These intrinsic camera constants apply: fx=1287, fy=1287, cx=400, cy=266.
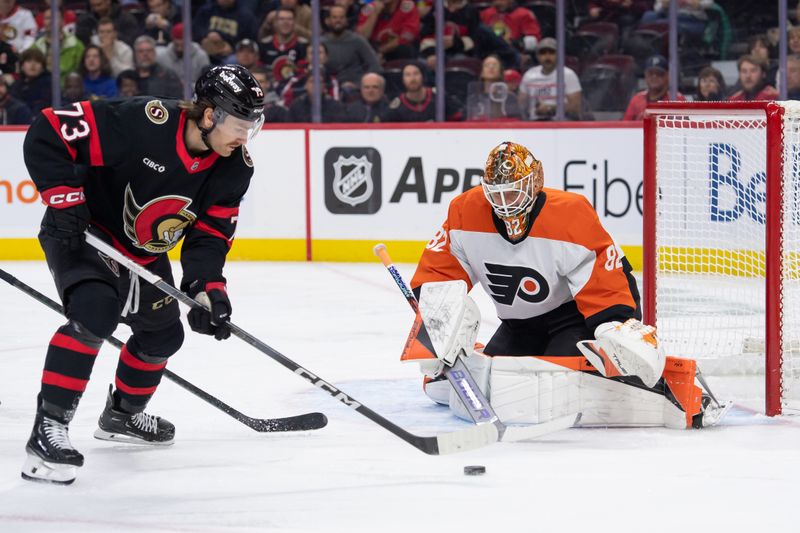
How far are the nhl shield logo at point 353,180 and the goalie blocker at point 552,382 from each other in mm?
3923

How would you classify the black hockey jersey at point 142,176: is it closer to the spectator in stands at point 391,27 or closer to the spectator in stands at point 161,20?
the spectator in stands at point 391,27

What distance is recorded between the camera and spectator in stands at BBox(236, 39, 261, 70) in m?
7.55

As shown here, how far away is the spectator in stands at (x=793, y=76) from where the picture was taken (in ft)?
21.8

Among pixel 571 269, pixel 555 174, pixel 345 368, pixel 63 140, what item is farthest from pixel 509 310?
pixel 555 174

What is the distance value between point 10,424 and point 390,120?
13.7 feet

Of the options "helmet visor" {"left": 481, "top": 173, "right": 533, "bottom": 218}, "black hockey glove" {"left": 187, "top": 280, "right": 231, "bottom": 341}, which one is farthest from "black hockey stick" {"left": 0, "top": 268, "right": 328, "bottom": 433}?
"helmet visor" {"left": 481, "top": 173, "right": 533, "bottom": 218}

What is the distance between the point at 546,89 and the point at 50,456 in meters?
4.80

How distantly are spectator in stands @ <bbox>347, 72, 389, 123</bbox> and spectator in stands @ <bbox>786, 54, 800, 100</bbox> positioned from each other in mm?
2169

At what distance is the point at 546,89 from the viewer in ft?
23.2

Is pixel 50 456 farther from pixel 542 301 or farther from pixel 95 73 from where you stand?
pixel 95 73

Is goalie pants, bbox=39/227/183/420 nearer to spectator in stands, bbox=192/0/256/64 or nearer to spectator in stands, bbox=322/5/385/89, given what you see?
spectator in stands, bbox=322/5/385/89

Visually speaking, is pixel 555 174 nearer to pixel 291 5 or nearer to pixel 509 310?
pixel 291 5

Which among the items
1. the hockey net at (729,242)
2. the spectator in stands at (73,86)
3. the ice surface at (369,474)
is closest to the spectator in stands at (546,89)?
the hockey net at (729,242)

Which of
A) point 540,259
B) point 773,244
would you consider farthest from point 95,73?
point 773,244
